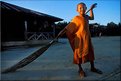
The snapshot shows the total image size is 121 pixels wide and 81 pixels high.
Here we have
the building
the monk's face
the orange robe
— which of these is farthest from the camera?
the building

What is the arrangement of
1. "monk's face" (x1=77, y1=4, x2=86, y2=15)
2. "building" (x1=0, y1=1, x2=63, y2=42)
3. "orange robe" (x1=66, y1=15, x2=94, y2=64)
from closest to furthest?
"orange robe" (x1=66, y1=15, x2=94, y2=64), "monk's face" (x1=77, y1=4, x2=86, y2=15), "building" (x1=0, y1=1, x2=63, y2=42)

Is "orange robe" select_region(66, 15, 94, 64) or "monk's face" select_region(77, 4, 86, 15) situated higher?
"monk's face" select_region(77, 4, 86, 15)

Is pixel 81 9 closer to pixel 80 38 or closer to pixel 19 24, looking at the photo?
pixel 80 38

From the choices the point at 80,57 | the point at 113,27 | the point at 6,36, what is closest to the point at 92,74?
the point at 80,57

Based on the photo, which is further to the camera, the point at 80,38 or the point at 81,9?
the point at 81,9

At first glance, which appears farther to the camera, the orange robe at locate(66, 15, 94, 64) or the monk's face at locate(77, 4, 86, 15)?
the monk's face at locate(77, 4, 86, 15)

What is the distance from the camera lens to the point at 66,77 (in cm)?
626

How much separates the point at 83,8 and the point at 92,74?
1.55 m

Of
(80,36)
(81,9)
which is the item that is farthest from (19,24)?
(80,36)

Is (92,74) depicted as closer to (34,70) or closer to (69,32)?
(69,32)

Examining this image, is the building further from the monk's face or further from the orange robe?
the orange robe

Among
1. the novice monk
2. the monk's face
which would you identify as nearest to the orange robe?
the novice monk

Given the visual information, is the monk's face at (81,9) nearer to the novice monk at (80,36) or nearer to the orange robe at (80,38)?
the novice monk at (80,36)

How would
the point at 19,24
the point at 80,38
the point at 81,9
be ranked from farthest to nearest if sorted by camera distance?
the point at 19,24 → the point at 81,9 → the point at 80,38
